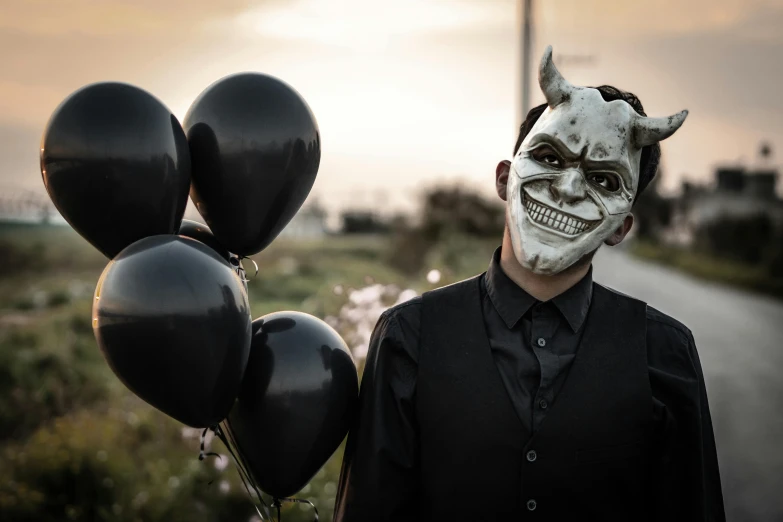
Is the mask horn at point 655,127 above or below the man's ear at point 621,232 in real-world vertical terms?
above

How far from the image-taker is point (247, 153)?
256cm

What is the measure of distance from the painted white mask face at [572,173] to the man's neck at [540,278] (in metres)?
0.05

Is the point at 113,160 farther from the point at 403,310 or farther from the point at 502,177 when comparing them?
the point at 502,177

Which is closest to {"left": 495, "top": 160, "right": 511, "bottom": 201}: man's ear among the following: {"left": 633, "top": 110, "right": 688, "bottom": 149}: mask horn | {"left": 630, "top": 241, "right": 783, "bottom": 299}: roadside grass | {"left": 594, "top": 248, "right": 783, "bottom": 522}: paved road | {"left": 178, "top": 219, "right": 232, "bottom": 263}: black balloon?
{"left": 633, "top": 110, "right": 688, "bottom": 149}: mask horn

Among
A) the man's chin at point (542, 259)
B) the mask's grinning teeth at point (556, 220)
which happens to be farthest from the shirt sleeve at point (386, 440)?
the mask's grinning teeth at point (556, 220)

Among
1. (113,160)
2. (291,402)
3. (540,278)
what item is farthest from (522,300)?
(113,160)

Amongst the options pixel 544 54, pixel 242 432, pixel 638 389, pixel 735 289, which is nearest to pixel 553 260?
pixel 638 389

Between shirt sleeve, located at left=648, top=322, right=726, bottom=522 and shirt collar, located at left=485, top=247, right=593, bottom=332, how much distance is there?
0.28 meters

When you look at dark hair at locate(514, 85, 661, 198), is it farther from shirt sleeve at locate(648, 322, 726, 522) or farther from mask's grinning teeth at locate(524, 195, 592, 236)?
shirt sleeve at locate(648, 322, 726, 522)

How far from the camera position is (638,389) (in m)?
2.55

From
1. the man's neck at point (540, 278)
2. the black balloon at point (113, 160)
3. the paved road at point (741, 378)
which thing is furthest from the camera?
the paved road at point (741, 378)

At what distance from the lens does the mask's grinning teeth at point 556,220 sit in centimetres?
259

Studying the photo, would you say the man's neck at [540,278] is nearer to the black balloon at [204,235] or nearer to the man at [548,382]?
the man at [548,382]

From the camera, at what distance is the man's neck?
8.64 ft
